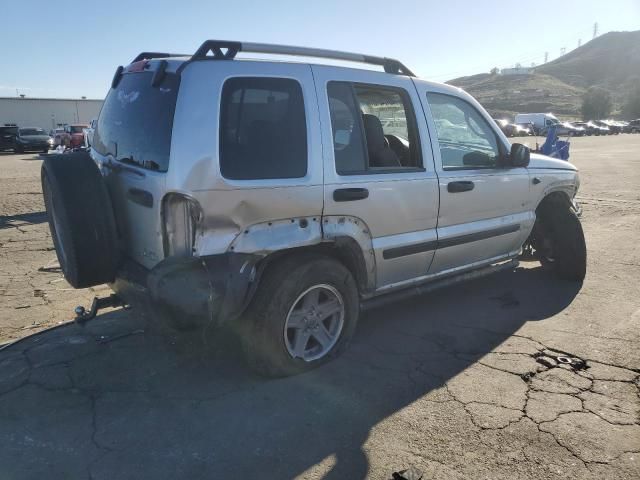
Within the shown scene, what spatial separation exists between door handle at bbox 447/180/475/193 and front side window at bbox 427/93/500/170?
0.43 ft

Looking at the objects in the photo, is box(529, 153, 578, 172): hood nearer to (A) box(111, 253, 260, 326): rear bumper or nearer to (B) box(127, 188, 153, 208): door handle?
(A) box(111, 253, 260, 326): rear bumper

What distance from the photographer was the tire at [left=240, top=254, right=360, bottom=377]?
10.9ft

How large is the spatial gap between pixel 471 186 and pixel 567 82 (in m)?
168

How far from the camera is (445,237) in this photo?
14.3ft

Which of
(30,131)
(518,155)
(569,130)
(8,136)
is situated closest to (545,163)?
(518,155)

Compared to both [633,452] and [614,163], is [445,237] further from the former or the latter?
[614,163]

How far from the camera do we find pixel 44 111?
53125 mm

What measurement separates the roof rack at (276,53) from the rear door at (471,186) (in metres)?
0.32

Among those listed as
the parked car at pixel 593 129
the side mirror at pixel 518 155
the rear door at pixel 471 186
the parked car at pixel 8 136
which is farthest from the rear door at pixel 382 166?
the parked car at pixel 593 129

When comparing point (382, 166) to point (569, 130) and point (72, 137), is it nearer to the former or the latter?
point (72, 137)

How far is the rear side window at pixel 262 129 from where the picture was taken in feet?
10.2

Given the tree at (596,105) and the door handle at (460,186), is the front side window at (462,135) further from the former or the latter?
the tree at (596,105)

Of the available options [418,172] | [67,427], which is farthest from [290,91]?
[67,427]

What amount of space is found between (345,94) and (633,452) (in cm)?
277
